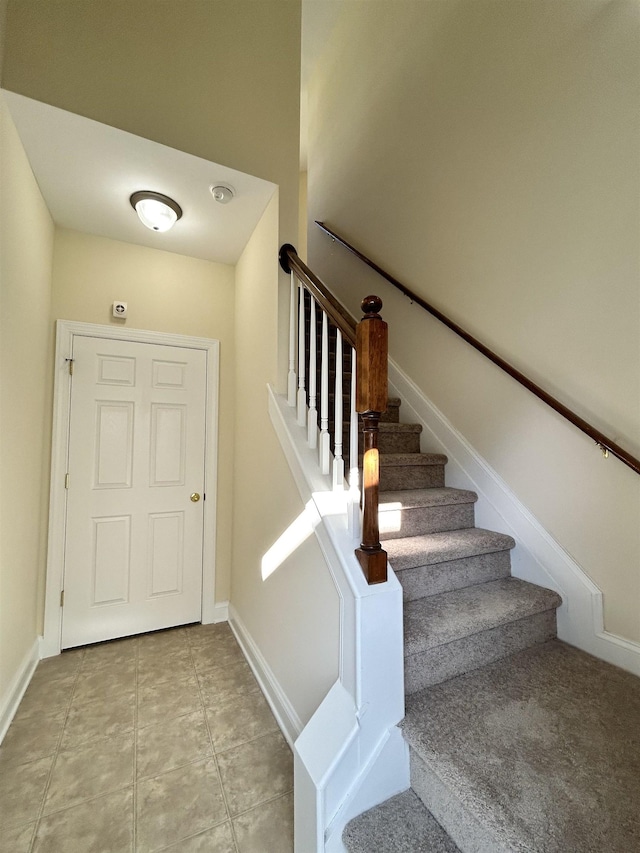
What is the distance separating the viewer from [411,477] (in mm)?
2105

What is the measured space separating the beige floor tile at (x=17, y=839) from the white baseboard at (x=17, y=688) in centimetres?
48

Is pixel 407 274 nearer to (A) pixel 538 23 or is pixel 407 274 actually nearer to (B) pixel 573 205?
(B) pixel 573 205

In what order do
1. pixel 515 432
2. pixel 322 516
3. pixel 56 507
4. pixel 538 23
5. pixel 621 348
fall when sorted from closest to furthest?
1. pixel 322 516
2. pixel 621 348
3. pixel 538 23
4. pixel 515 432
5. pixel 56 507

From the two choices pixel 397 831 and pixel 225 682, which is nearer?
pixel 397 831

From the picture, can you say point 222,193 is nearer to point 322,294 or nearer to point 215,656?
point 322,294

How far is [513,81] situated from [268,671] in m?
3.29

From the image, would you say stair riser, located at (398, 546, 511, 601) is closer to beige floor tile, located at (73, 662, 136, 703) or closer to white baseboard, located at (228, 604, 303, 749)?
white baseboard, located at (228, 604, 303, 749)

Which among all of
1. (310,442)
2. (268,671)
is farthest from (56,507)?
(310,442)

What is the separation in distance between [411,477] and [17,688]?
2.26m

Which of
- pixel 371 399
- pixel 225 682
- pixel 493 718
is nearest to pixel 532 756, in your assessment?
pixel 493 718

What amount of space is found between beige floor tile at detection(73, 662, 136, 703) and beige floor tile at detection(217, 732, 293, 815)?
73 cm

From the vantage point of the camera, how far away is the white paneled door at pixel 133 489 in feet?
7.37

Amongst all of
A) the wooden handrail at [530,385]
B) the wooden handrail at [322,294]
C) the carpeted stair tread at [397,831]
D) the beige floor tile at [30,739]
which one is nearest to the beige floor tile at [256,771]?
the carpeted stair tread at [397,831]

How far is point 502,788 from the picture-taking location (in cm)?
94
